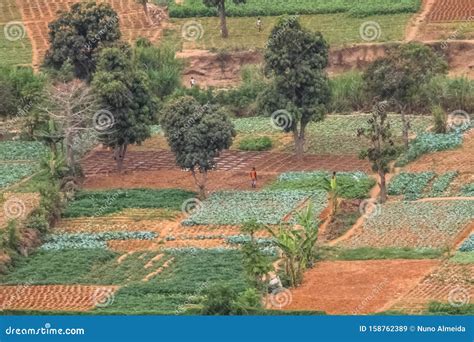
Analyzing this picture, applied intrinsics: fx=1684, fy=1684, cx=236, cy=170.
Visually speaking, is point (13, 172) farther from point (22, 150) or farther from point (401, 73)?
point (401, 73)

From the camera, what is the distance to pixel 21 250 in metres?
60.5

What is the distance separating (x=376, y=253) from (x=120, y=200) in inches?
500

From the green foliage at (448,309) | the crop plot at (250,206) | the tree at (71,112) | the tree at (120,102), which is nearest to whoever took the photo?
the green foliage at (448,309)

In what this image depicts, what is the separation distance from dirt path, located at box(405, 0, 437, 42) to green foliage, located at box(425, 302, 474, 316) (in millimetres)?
40277

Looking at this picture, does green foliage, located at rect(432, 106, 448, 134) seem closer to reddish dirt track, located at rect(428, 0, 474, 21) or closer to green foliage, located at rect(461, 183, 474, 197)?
green foliage, located at rect(461, 183, 474, 197)

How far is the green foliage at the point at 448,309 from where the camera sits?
49.1m

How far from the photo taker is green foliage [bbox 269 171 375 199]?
6569cm

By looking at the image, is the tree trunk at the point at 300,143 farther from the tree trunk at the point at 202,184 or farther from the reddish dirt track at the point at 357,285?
the reddish dirt track at the point at 357,285

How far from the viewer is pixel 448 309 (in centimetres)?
4966

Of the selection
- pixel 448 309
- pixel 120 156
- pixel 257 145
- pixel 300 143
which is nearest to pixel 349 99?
pixel 257 145

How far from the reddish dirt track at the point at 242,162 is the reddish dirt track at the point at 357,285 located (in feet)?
43.2

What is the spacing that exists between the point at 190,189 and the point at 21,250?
9.94 metres

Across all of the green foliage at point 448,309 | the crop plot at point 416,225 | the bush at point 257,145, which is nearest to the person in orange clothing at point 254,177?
the bush at point 257,145

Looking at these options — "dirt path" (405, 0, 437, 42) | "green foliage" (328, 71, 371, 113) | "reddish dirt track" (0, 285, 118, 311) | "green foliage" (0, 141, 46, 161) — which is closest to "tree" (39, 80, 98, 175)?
"green foliage" (0, 141, 46, 161)
